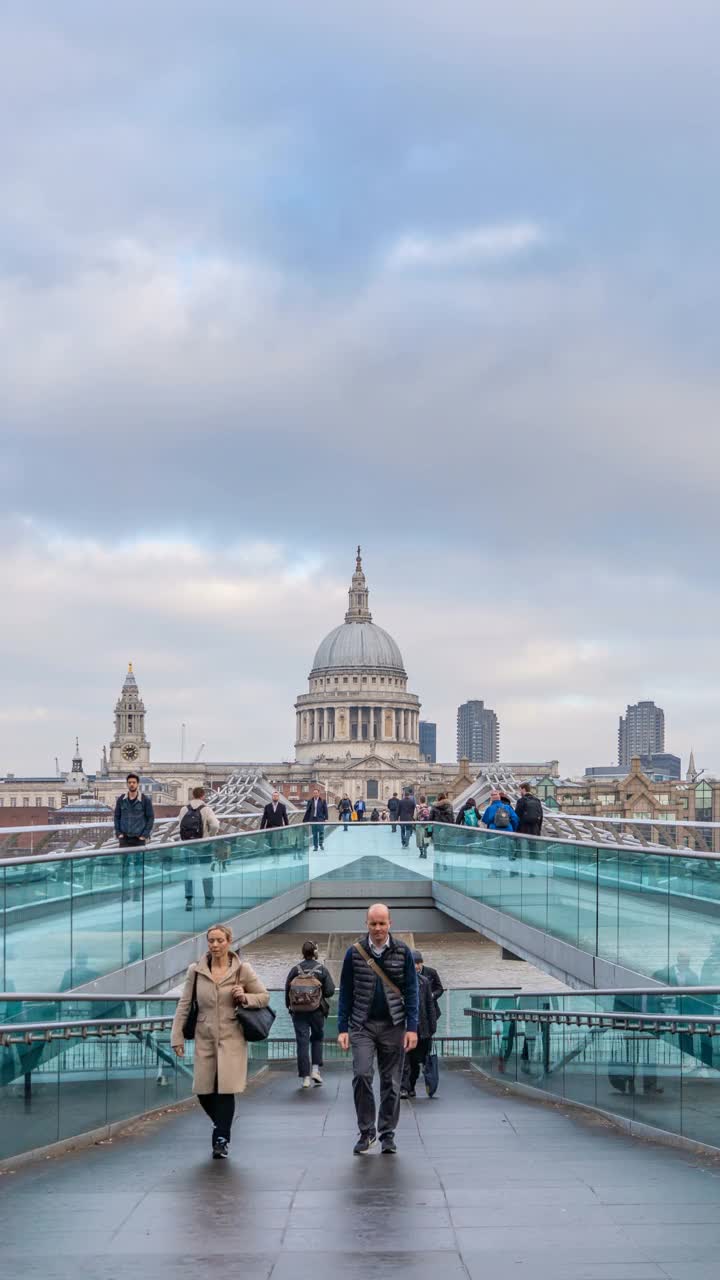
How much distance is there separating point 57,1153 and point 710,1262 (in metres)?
5.18

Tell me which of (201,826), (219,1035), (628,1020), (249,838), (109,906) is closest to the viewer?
(219,1035)

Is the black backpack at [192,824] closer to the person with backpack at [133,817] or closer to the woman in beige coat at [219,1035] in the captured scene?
the person with backpack at [133,817]

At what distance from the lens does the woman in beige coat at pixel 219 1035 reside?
35.4 ft

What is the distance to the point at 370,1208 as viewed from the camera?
8930 millimetres

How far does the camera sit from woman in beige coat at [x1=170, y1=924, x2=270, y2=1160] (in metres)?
10.8

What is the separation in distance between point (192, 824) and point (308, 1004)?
6682 mm

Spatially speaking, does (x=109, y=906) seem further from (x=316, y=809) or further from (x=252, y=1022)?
(x=316, y=809)

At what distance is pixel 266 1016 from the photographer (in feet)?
35.9

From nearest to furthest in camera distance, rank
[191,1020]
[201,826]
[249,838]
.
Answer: [191,1020] < [201,826] < [249,838]

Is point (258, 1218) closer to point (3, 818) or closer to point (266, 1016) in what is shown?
point (266, 1016)

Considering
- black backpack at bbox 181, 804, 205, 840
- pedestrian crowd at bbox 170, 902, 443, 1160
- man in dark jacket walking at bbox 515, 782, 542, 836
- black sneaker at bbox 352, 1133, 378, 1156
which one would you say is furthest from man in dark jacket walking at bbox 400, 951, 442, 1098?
man in dark jacket walking at bbox 515, 782, 542, 836

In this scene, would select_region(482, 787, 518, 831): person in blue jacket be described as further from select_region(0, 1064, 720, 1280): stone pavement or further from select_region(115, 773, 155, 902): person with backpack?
select_region(0, 1064, 720, 1280): stone pavement

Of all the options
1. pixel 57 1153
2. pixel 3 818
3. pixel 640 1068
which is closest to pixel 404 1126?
pixel 640 1068

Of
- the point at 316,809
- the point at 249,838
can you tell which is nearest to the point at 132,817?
the point at 249,838
